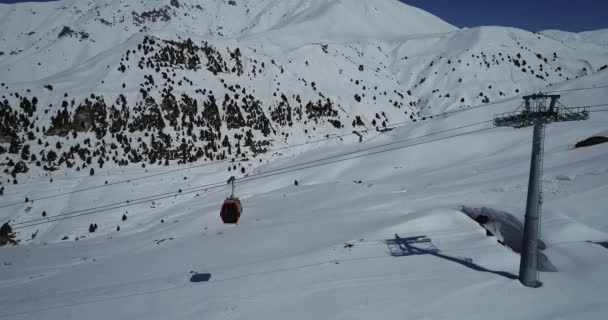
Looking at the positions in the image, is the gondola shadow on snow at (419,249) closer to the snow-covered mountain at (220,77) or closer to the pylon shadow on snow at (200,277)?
the pylon shadow on snow at (200,277)

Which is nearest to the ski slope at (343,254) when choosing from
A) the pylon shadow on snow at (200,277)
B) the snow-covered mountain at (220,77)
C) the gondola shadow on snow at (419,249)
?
the gondola shadow on snow at (419,249)

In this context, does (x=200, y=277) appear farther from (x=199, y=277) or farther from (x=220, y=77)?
(x=220, y=77)

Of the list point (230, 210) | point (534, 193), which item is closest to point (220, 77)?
point (230, 210)

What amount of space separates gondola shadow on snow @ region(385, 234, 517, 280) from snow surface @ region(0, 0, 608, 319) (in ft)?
0.34

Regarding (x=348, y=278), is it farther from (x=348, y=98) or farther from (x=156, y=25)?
(x=156, y=25)

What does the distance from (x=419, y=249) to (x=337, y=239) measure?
467cm

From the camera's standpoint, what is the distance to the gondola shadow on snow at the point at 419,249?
14281 millimetres

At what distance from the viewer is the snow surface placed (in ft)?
39.3

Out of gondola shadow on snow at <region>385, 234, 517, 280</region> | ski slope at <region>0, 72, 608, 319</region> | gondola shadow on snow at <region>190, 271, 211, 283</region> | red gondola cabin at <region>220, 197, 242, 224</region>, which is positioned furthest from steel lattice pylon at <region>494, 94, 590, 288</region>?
red gondola cabin at <region>220, 197, 242, 224</region>

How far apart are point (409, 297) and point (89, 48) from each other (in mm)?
139049

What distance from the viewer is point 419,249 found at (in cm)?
1686

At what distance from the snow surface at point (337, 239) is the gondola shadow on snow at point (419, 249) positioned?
102 millimetres

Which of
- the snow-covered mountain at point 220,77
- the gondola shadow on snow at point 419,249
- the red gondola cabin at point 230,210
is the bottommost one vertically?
the gondola shadow on snow at point 419,249

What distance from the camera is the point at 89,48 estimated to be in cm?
12125
